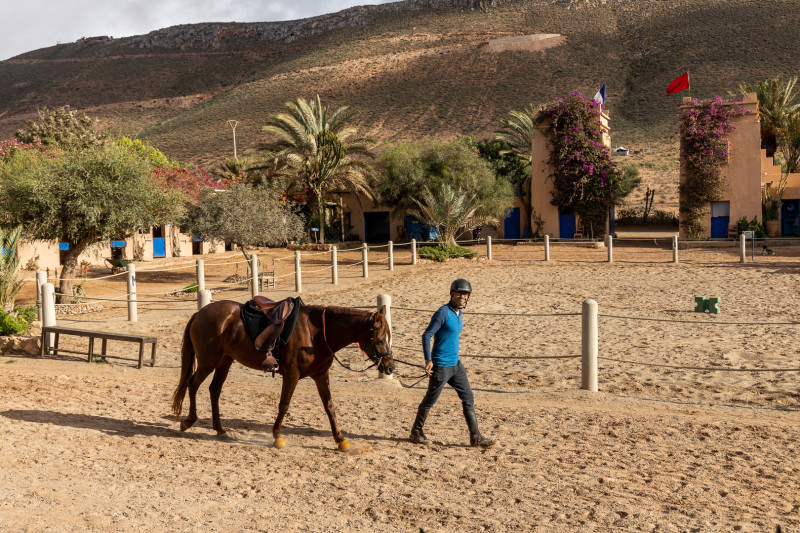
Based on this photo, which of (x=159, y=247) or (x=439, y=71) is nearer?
(x=159, y=247)

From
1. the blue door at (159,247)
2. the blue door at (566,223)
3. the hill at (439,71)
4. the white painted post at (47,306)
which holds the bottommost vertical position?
the white painted post at (47,306)

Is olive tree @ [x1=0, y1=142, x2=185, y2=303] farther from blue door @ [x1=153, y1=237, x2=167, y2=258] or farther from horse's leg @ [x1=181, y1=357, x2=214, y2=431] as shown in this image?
blue door @ [x1=153, y1=237, x2=167, y2=258]

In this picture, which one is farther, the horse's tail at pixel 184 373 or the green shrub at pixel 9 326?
the green shrub at pixel 9 326

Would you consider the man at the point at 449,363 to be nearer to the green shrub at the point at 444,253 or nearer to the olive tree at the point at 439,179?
the green shrub at the point at 444,253

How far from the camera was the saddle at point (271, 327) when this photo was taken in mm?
6133

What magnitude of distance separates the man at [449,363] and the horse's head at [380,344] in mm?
452

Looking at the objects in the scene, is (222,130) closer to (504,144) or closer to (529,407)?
(504,144)

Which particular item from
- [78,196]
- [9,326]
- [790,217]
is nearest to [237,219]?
[78,196]

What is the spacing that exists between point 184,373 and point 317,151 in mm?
25125

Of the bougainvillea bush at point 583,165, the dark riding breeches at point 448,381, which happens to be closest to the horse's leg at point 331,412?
the dark riding breeches at point 448,381

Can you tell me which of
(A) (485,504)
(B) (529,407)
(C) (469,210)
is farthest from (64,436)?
(C) (469,210)

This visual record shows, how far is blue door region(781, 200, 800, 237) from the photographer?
31.0m

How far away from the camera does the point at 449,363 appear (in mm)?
6242

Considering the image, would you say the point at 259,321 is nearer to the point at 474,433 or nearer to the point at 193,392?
the point at 193,392
